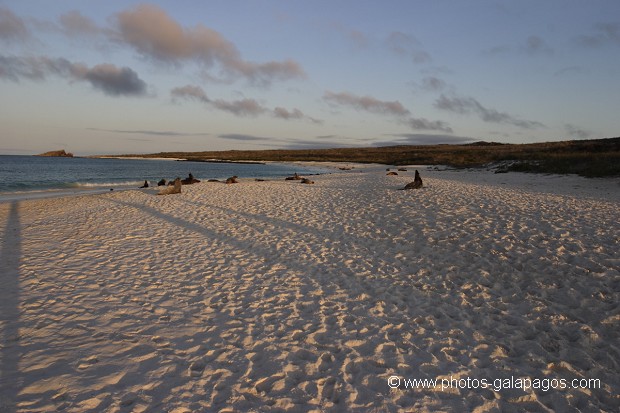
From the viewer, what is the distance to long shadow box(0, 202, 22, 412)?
4.00 metres

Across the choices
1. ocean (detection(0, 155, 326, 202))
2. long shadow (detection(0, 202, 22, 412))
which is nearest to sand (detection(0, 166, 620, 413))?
long shadow (detection(0, 202, 22, 412))

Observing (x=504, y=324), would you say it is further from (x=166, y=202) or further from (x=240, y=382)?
(x=166, y=202)

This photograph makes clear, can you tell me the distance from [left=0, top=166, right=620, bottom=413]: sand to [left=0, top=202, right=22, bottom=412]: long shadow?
3cm

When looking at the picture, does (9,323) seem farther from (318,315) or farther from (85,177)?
(85,177)

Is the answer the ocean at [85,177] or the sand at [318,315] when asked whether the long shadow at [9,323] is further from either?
the ocean at [85,177]

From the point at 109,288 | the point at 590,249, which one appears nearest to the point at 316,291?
the point at 109,288

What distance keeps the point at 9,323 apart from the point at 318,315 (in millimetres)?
5116

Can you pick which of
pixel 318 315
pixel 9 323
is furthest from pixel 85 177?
pixel 318 315

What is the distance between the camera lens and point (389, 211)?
13.5 m

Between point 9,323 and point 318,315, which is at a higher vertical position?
point 9,323

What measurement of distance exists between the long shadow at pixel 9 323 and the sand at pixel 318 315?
0.03 meters

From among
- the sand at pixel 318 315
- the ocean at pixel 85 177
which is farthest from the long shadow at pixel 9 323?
the ocean at pixel 85 177

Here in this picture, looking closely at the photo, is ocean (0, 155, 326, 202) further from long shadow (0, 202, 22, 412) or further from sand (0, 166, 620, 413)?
sand (0, 166, 620, 413)

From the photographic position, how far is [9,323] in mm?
5531
